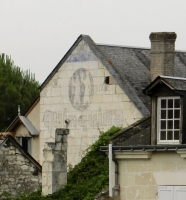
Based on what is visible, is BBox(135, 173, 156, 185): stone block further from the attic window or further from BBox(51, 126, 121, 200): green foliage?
the attic window

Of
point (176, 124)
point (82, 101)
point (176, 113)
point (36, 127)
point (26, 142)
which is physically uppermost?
point (82, 101)

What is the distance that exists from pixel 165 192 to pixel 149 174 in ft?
1.77

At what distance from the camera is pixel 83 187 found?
3105cm

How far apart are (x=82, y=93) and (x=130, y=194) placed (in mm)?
13266

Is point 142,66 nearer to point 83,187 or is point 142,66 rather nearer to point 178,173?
point 83,187

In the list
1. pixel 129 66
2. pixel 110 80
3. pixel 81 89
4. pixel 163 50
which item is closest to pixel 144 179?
pixel 163 50

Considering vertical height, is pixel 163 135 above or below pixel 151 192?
above

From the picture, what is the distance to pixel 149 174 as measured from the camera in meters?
26.9

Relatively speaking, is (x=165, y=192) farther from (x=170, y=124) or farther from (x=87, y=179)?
(x=87, y=179)

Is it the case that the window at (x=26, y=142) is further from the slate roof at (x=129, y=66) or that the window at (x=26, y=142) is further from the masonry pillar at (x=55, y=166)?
the masonry pillar at (x=55, y=166)

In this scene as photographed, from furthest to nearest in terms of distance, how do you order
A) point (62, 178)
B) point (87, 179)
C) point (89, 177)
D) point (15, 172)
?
point (15, 172), point (62, 178), point (89, 177), point (87, 179)

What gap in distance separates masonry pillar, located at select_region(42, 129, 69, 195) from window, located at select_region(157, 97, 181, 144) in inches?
229

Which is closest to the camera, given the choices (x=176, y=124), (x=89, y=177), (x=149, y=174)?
(x=176, y=124)

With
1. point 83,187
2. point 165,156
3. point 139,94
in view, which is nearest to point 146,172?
point 165,156
